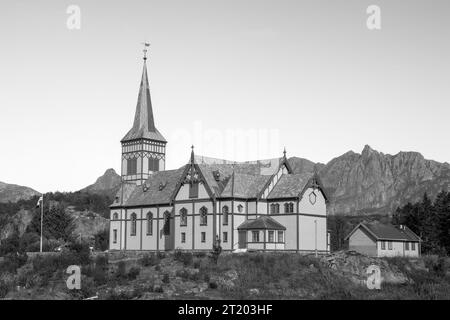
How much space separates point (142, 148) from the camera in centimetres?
9406

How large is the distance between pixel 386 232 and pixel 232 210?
72.0 feet

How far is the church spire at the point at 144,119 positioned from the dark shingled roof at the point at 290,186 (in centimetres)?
2634

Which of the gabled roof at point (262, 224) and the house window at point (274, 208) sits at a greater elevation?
the house window at point (274, 208)

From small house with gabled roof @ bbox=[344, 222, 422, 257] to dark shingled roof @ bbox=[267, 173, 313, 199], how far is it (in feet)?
43.0

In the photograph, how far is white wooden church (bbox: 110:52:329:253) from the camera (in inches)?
2842

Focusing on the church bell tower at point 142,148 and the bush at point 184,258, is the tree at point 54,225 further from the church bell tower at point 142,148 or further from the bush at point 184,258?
the bush at point 184,258

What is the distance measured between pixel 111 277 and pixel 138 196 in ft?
102

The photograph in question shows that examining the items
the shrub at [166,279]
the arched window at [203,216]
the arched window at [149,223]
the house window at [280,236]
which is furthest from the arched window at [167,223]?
the shrub at [166,279]

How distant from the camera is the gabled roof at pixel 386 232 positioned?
269 feet

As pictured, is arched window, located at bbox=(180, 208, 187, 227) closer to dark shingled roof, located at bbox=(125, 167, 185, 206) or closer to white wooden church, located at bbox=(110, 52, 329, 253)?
white wooden church, located at bbox=(110, 52, 329, 253)

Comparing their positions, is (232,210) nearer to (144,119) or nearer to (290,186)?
(290,186)

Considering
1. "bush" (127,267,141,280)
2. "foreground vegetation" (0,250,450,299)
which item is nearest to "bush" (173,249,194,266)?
"foreground vegetation" (0,250,450,299)

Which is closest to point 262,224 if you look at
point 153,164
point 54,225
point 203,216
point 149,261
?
point 203,216

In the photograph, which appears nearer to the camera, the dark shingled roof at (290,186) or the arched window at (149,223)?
the dark shingled roof at (290,186)
